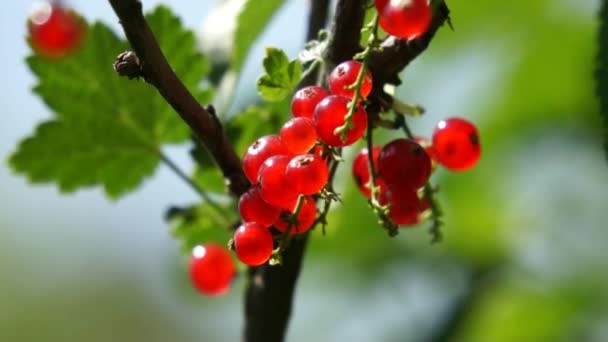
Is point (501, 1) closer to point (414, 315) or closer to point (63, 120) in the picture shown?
point (414, 315)

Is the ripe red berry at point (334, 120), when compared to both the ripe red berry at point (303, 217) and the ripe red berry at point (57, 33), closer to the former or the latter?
the ripe red berry at point (303, 217)

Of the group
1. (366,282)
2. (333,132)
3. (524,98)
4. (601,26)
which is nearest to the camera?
(333,132)

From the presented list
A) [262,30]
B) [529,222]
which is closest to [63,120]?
[262,30]

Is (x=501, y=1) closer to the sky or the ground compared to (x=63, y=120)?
closer to the sky

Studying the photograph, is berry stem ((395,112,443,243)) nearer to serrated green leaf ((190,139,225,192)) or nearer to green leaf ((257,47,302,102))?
green leaf ((257,47,302,102))

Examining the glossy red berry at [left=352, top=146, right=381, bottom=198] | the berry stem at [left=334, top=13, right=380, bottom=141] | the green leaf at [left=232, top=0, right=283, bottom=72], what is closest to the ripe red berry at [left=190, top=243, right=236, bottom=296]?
the green leaf at [left=232, top=0, right=283, bottom=72]

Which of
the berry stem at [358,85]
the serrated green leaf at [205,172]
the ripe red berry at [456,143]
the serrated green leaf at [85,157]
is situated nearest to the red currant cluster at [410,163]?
the ripe red berry at [456,143]
